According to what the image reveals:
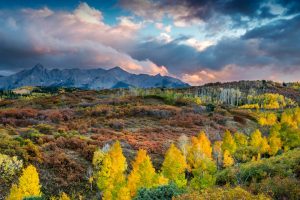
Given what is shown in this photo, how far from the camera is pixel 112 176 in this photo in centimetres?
3122

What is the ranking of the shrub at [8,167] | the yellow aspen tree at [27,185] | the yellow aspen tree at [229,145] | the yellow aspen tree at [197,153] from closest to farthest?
the yellow aspen tree at [27,185] < the shrub at [8,167] < the yellow aspen tree at [197,153] < the yellow aspen tree at [229,145]

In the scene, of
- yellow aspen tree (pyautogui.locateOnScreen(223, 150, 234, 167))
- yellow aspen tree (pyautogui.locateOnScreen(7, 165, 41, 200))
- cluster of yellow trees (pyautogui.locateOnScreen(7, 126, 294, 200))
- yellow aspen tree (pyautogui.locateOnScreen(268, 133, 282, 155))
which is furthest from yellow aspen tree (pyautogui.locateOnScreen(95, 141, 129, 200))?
yellow aspen tree (pyautogui.locateOnScreen(268, 133, 282, 155))

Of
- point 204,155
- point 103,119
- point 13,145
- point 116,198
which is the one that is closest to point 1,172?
point 13,145

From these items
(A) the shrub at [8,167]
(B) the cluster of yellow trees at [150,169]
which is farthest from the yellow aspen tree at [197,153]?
(A) the shrub at [8,167]

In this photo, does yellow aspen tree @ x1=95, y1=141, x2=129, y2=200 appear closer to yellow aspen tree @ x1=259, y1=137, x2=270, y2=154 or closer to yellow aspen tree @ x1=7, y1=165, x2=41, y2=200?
yellow aspen tree @ x1=7, y1=165, x2=41, y2=200

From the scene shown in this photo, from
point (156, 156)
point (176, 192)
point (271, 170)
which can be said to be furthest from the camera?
point (156, 156)

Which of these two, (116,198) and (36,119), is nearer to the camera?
(116,198)

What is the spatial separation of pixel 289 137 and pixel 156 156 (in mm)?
34940

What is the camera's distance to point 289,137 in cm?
6788

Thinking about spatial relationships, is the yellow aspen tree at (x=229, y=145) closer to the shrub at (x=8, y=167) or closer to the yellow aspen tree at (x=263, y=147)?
the yellow aspen tree at (x=263, y=147)

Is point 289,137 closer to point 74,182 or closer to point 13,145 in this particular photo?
point 74,182

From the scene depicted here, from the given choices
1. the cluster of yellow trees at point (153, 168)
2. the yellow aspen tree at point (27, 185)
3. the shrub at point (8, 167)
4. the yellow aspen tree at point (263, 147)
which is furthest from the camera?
the yellow aspen tree at point (263, 147)

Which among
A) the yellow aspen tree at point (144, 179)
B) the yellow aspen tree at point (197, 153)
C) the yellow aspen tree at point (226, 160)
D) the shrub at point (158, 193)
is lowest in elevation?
the yellow aspen tree at point (226, 160)

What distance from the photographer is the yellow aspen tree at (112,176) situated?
27978 millimetres
